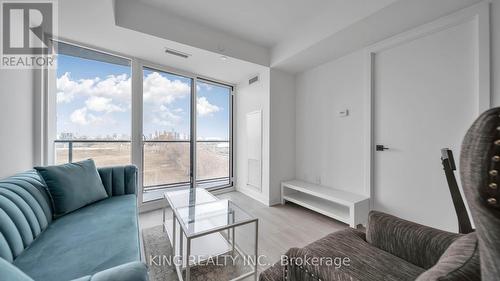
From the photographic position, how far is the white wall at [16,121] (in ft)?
4.97

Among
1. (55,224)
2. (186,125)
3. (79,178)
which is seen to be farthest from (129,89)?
(55,224)

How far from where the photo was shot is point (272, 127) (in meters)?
3.24

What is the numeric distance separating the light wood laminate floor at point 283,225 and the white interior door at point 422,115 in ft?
2.53

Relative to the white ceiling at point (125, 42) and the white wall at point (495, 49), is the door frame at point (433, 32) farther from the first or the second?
the white ceiling at point (125, 42)

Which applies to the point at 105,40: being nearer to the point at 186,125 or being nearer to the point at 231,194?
the point at 186,125

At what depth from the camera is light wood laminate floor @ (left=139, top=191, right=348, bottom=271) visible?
1.97m

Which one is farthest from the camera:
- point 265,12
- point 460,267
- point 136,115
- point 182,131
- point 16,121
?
point 182,131

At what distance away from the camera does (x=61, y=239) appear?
3.94 feet

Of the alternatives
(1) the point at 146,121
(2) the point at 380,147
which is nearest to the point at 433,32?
(2) the point at 380,147

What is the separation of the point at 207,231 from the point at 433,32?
2.92 m

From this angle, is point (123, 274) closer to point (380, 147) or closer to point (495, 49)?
point (380, 147)

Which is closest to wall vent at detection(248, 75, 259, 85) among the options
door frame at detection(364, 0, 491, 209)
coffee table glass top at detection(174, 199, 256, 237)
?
door frame at detection(364, 0, 491, 209)

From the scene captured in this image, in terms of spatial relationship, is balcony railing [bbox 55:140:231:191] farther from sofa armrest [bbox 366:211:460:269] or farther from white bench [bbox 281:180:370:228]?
sofa armrest [bbox 366:211:460:269]

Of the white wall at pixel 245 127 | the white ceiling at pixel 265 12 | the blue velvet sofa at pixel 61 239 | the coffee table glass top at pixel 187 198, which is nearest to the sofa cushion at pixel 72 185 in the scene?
the blue velvet sofa at pixel 61 239
